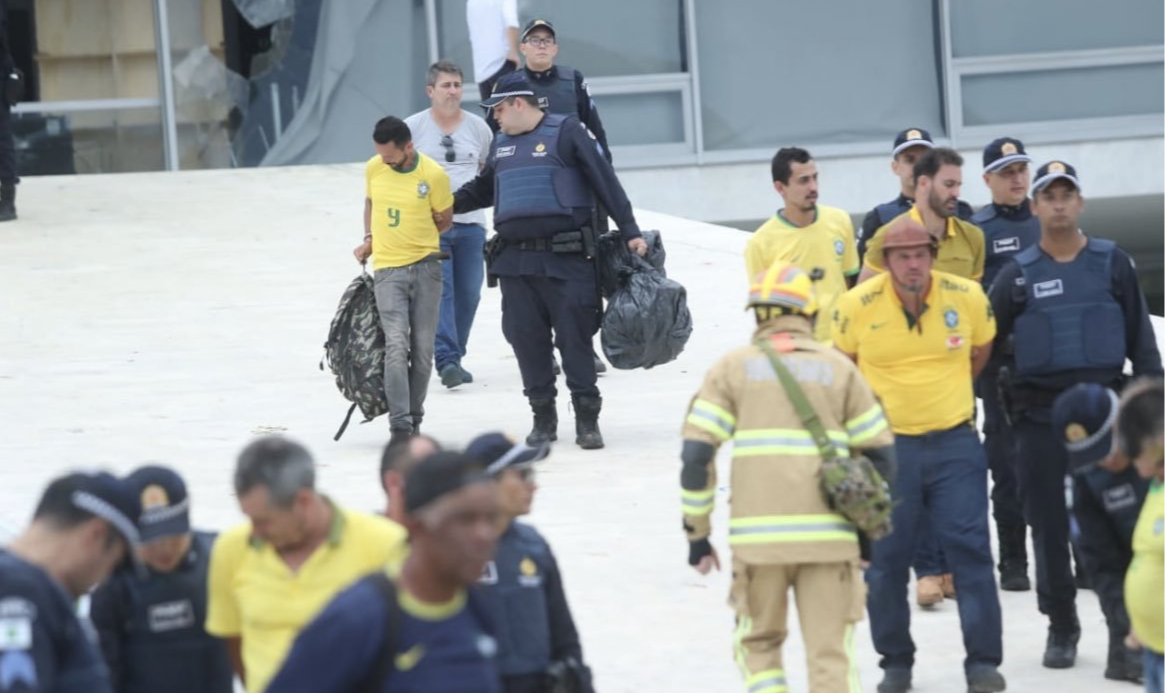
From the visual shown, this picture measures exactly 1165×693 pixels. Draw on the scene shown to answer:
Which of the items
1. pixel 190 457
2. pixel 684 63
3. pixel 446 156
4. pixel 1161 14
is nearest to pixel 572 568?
pixel 190 457

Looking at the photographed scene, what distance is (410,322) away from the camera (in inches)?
414

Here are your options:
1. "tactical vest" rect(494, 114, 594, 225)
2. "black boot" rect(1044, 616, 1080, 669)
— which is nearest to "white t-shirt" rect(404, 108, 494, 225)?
"tactical vest" rect(494, 114, 594, 225)

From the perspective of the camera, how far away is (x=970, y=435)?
7.16 m

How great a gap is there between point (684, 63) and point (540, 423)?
10.4 meters

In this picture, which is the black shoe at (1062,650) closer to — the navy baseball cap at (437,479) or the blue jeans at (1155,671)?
the blue jeans at (1155,671)

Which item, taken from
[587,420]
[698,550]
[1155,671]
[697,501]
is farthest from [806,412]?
[587,420]

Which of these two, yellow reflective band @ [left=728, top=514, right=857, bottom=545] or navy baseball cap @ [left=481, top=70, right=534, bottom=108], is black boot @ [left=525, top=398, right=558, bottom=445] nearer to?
navy baseball cap @ [left=481, top=70, right=534, bottom=108]

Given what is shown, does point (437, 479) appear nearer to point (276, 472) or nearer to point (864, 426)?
point (276, 472)

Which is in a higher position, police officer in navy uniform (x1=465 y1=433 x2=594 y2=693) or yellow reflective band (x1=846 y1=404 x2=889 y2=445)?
yellow reflective band (x1=846 y1=404 x2=889 y2=445)

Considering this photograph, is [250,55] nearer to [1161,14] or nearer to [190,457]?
Answer: [1161,14]

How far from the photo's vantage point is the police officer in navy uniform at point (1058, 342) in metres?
7.30

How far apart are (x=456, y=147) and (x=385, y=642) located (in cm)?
889

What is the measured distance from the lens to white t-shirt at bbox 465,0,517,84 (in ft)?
44.6

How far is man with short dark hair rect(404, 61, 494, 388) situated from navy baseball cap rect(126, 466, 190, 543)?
701 cm
